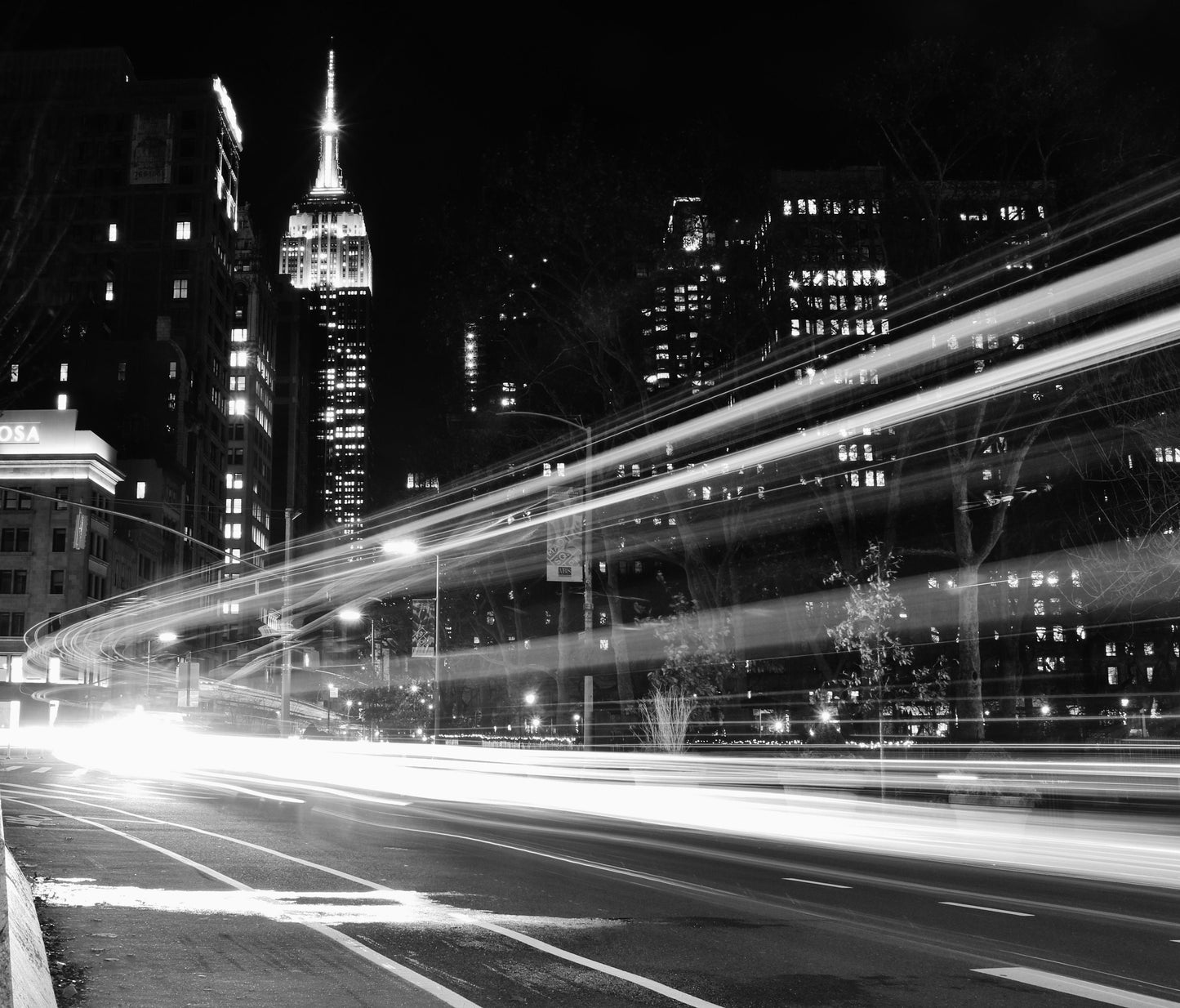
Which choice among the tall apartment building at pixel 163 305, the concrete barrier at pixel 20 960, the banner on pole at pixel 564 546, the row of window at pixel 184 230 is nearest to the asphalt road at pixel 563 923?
the concrete barrier at pixel 20 960

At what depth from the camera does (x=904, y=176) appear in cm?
3272

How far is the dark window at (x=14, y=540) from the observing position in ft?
317

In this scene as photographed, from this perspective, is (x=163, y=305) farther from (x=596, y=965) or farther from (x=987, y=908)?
(x=596, y=965)

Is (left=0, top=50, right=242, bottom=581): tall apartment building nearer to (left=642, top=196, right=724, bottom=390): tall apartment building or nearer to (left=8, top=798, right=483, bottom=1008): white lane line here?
(left=642, top=196, right=724, bottom=390): tall apartment building

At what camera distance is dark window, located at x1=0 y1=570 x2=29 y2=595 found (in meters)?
96.3

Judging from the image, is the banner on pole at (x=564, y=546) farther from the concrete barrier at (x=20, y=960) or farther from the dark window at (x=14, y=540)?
the dark window at (x=14, y=540)

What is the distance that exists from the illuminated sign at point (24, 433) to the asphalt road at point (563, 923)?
8702cm

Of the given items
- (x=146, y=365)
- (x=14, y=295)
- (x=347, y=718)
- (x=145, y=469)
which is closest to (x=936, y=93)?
(x=14, y=295)

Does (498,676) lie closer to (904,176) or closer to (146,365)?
(904,176)

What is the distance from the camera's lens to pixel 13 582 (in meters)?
96.4

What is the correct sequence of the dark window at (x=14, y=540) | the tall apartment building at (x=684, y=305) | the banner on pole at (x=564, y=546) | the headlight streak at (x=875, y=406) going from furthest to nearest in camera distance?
the dark window at (x=14, y=540) < the tall apartment building at (x=684, y=305) < the banner on pole at (x=564, y=546) < the headlight streak at (x=875, y=406)

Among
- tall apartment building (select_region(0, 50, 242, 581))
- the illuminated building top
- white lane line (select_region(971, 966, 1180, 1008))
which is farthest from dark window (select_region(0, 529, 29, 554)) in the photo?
white lane line (select_region(971, 966, 1180, 1008))

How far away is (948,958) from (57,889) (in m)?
7.77

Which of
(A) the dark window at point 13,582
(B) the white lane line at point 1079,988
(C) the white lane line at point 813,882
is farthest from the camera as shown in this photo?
(A) the dark window at point 13,582
